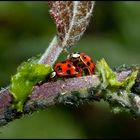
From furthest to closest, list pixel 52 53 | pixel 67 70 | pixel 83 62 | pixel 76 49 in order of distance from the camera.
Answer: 1. pixel 76 49
2. pixel 83 62
3. pixel 67 70
4. pixel 52 53

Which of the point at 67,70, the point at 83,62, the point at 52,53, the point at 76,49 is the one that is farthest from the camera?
the point at 76,49

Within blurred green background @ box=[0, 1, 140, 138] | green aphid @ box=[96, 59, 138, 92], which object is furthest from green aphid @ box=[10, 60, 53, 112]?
blurred green background @ box=[0, 1, 140, 138]

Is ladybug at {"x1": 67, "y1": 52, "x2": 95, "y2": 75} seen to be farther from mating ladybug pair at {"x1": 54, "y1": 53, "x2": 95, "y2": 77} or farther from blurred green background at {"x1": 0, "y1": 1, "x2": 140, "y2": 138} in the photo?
blurred green background at {"x1": 0, "y1": 1, "x2": 140, "y2": 138}

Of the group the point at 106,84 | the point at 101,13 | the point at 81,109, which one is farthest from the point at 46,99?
the point at 101,13

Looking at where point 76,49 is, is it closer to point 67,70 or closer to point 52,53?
point 67,70

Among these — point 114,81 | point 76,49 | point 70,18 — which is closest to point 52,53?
point 70,18

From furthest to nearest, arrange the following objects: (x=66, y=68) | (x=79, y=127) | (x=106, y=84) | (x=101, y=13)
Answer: (x=101, y=13)
(x=79, y=127)
(x=66, y=68)
(x=106, y=84)

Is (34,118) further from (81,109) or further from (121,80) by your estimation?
(121,80)
